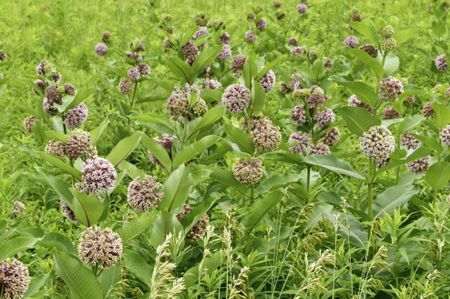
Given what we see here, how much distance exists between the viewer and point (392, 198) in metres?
3.30

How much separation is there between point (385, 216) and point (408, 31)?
93 cm

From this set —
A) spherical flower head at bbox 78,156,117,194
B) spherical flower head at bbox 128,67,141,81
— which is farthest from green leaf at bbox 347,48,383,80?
spherical flower head at bbox 128,67,141,81

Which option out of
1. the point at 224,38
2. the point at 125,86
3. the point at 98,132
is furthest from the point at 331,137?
the point at 125,86

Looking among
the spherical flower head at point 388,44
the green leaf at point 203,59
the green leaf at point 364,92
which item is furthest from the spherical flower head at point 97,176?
the green leaf at point 203,59

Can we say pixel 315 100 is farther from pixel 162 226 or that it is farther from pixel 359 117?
pixel 162 226

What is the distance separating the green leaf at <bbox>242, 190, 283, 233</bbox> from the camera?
9.82 ft

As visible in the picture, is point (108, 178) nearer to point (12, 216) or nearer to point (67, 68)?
point (12, 216)

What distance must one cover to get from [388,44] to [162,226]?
134cm

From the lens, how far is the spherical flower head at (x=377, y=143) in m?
2.98

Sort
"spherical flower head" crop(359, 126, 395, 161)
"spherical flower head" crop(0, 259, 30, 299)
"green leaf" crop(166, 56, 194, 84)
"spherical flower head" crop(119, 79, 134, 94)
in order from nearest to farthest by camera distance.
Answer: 1. "spherical flower head" crop(0, 259, 30, 299)
2. "spherical flower head" crop(359, 126, 395, 161)
3. "green leaf" crop(166, 56, 194, 84)
4. "spherical flower head" crop(119, 79, 134, 94)

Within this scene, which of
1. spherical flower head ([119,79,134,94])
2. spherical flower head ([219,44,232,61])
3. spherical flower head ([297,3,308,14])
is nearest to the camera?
spherical flower head ([219,44,232,61])

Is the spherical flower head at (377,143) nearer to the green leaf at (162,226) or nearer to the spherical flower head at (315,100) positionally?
the spherical flower head at (315,100)

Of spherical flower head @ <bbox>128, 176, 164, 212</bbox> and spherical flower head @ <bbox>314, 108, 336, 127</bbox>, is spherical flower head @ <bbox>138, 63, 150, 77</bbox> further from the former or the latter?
spherical flower head @ <bbox>128, 176, 164, 212</bbox>

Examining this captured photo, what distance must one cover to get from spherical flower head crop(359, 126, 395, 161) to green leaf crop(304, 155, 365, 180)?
0.15 metres
